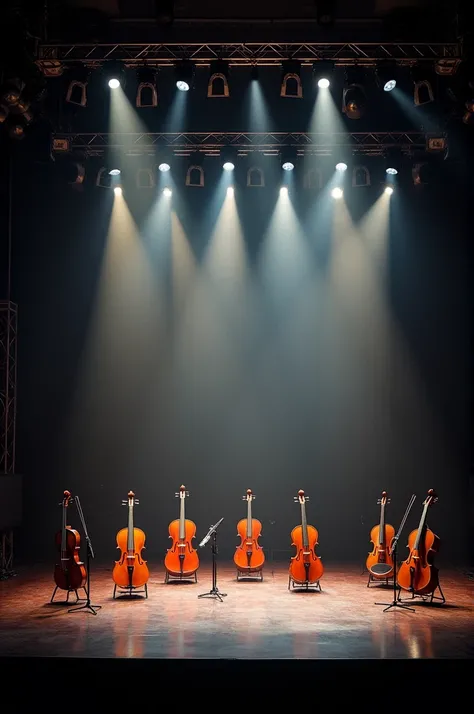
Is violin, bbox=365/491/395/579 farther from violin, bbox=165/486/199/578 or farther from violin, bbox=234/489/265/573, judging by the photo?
violin, bbox=165/486/199/578

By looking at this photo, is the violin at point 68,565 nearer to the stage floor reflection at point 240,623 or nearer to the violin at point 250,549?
the stage floor reflection at point 240,623

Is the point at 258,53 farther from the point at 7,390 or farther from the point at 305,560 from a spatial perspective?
the point at 305,560

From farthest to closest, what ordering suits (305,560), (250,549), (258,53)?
1. (250,549)
2. (258,53)
3. (305,560)

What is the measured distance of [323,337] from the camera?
12.5 metres

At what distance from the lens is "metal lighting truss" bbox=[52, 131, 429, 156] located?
36.6 ft

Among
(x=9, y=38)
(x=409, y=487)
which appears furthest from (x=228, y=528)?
(x=9, y=38)

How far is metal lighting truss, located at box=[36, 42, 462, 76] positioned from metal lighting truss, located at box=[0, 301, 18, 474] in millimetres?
3217

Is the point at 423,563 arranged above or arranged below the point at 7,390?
below

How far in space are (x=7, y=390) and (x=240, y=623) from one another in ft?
15.6

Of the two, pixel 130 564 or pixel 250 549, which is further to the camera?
pixel 250 549

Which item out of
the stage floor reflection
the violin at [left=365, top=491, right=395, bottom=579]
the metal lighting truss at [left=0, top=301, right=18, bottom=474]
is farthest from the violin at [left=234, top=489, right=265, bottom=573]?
the metal lighting truss at [left=0, top=301, right=18, bottom=474]

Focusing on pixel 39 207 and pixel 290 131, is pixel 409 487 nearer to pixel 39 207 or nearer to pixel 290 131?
pixel 290 131

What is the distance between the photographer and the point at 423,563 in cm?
837

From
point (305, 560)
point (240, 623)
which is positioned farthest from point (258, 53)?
point (240, 623)
